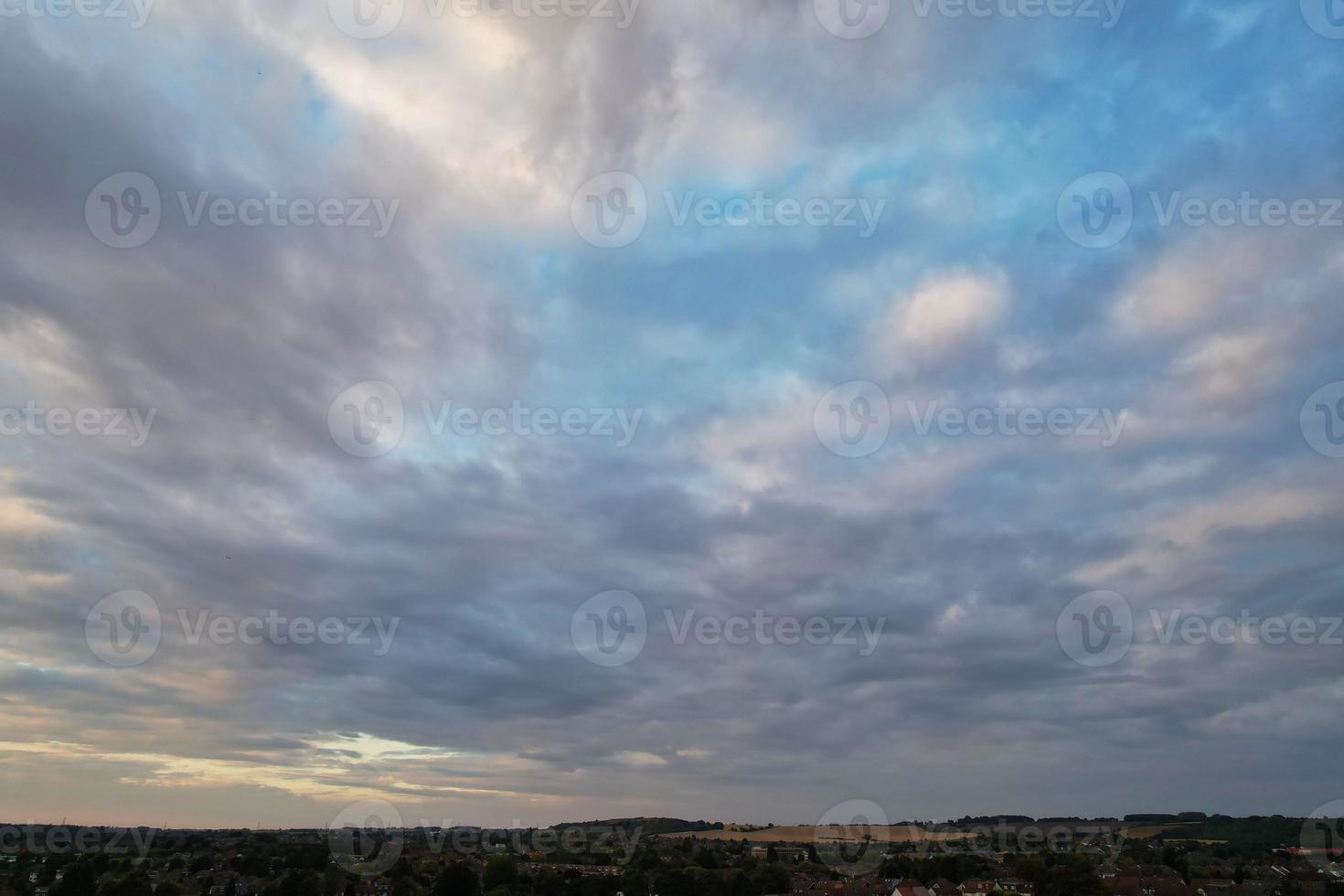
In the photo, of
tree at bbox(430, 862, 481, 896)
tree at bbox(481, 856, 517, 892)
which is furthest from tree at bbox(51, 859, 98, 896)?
tree at bbox(481, 856, 517, 892)

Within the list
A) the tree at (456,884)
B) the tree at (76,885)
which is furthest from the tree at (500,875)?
the tree at (76,885)

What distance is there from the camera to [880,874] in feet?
523

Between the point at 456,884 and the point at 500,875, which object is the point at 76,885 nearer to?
the point at 456,884

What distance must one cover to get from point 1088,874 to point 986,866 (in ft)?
149

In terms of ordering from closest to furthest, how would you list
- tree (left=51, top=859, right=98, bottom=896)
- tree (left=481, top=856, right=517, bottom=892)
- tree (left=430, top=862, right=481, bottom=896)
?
tree (left=51, top=859, right=98, bottom=896)
tree (left=430, top=862, right=481, bottom=896)
tree (left=481, top=856, right=517, bottom=892)

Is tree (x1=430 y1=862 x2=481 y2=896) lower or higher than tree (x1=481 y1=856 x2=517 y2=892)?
higher

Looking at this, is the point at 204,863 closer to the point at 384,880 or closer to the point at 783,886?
the point at 384,880

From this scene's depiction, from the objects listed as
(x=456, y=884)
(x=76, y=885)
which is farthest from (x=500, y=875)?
(x=76, y=885)

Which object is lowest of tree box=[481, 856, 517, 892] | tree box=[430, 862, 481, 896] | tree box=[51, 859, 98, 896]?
tree box=[481, 856, 517, 892]

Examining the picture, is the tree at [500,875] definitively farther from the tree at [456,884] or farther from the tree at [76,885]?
the tree at [76,885]

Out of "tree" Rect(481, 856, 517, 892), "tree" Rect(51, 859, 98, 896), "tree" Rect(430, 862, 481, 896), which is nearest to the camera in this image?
"tree" Rect(51, 859, 98, 896)

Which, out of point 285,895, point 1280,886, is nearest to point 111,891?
point 285,895

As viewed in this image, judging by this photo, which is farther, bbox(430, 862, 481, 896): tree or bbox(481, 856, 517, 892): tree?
bbox(481, 856, 517, 892): tree

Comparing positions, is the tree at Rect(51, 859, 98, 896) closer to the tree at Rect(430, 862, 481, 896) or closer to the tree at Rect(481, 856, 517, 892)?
the tree at Rect(430, 862, 481, 896)
